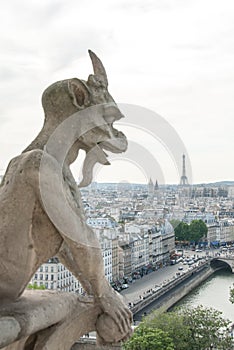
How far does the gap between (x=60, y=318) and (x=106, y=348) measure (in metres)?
0.22

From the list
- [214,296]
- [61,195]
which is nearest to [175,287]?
[214,296]

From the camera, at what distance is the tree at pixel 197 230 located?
3005cm

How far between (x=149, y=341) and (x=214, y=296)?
1041cm

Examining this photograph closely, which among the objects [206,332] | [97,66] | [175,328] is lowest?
[206,332]

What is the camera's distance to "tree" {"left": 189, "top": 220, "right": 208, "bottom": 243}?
98.6 feet

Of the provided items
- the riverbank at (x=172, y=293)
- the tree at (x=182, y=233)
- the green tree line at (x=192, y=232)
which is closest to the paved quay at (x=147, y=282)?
the riverbank at (x=172, y=293)

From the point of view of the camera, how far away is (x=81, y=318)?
6.46 ft

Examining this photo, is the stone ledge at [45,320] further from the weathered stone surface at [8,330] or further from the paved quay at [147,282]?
the paved quay at [147,282]

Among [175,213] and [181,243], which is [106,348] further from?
[181,243]

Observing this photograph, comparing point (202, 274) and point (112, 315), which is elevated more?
point (112, 315)

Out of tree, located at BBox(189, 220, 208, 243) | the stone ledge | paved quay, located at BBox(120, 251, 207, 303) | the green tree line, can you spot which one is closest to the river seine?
paved quay, located at BBox(120, 251, 207, 303)

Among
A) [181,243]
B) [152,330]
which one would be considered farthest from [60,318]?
[181,243]

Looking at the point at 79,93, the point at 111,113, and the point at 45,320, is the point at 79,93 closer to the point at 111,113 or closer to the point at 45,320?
the point at 111,113

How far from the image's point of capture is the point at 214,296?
62.2 feet
